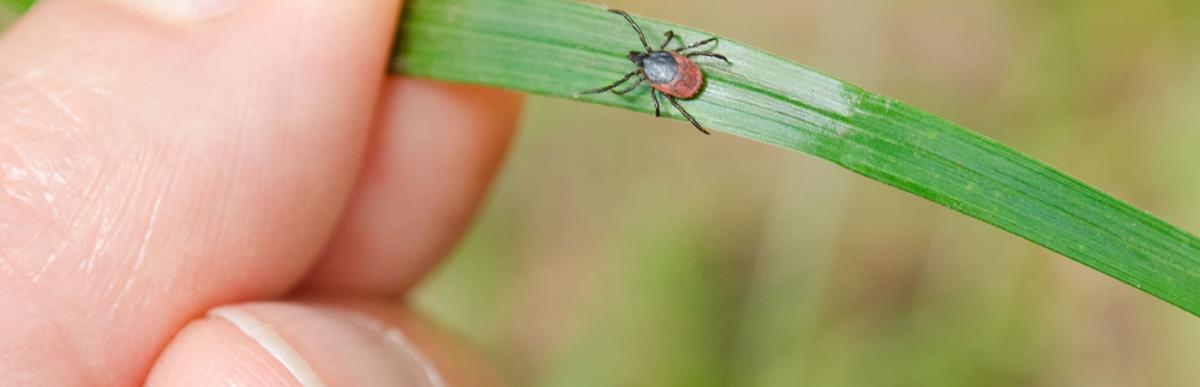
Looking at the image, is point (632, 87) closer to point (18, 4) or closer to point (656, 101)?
point (656, 101)

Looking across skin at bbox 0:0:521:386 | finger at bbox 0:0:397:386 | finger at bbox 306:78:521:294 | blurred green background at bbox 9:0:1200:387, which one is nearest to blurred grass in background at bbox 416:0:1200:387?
blurred green background at bbox 9:0:1200:387

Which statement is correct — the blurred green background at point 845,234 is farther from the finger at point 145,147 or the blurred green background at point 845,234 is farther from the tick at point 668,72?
the tick at point 668,72

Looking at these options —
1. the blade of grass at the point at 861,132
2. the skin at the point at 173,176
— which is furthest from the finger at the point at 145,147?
the blade of grass at the point at 861,132

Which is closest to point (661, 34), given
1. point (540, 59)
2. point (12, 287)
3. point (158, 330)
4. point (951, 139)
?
point (540, 59)

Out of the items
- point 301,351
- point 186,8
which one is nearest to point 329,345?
point 301,351

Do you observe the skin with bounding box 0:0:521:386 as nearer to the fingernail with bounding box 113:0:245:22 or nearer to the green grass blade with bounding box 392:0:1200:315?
the fingernail with bounding box 113:0:245:22
